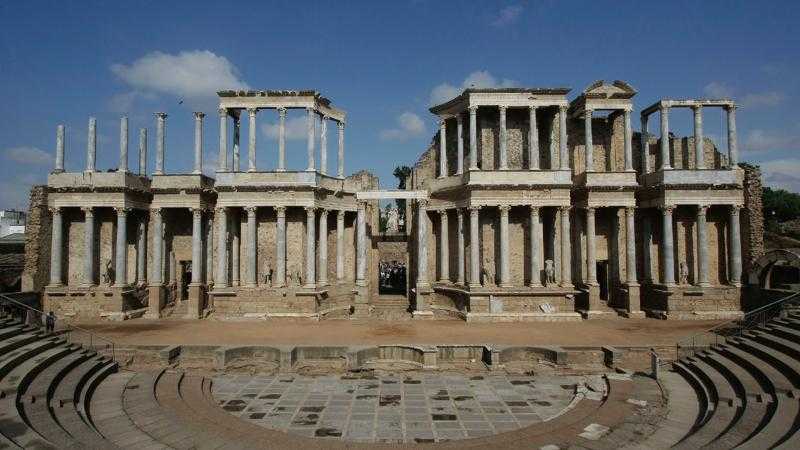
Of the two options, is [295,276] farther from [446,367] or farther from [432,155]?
[446,367]

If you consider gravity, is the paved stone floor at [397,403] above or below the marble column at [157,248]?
below

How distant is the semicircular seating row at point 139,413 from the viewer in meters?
10.3

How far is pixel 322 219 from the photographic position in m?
29.1

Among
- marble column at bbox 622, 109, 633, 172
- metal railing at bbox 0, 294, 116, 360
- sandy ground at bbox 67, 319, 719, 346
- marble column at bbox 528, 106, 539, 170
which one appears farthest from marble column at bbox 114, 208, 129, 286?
marble column at bbox 622, 109, 633, 172

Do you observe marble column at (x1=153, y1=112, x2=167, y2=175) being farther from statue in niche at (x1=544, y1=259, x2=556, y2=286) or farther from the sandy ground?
statue in niche at (x1=544, y1=259, x2=556, y2=286)

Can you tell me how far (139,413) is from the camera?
1228 cm

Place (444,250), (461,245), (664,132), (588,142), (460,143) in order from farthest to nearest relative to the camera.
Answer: (444,250) < (460,143) < (461,245) < (664,132) < (588,142)

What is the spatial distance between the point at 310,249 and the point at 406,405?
16.2 meters

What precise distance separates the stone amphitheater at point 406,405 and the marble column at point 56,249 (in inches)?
488

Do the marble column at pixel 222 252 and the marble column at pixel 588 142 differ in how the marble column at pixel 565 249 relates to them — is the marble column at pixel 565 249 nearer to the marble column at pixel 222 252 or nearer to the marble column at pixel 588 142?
the marble column at pixel 588 142

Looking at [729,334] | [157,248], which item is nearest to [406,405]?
[729,334]

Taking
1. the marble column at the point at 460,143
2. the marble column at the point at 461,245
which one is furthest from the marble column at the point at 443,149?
the marble column at the point at 461,245

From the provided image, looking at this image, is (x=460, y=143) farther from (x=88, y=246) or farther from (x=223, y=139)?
(x=88, y=246)

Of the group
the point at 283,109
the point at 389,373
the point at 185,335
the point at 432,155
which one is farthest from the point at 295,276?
the point at 389,373
